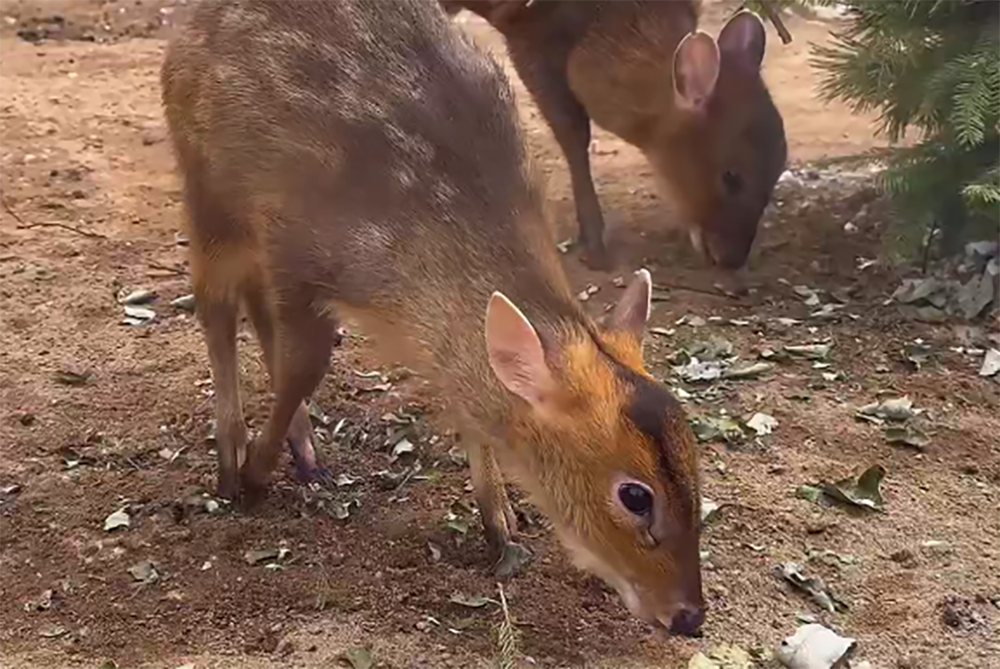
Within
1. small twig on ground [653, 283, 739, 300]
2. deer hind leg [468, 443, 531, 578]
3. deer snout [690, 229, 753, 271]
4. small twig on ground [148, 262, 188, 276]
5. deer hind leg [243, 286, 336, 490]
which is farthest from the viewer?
deer snout [690, 229, 753, 271]

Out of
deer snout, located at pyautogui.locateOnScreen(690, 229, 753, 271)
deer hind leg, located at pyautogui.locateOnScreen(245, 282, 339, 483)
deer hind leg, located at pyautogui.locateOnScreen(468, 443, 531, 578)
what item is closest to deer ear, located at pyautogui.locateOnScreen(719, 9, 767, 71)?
deer snout, located at pyautogui.locateOnScreen(690, 229, 753, 271)

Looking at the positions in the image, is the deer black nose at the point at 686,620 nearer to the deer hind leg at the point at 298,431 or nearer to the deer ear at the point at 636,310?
the deer ear at the point at 636,310

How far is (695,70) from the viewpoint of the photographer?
19.2 feet

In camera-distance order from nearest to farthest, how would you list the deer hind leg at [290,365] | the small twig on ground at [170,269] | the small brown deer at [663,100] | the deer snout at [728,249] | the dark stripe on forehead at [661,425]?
the dark stripe on forehead at [661,425] → the deer hind leg at [290,365] → the small twig on ground at [170,269] → the small brown deer at [663,100] → the deer snout at [728,249]

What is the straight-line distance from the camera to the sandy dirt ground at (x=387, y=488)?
3646 millimetres

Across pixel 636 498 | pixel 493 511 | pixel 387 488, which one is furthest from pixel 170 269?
pixel 636 498

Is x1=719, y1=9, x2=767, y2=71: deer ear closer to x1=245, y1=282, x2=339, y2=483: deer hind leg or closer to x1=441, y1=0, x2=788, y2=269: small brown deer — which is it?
x1=441, y1=0, x2=788, y2=269: small brown deer

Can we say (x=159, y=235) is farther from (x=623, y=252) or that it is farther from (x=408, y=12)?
(x=408, y=12)

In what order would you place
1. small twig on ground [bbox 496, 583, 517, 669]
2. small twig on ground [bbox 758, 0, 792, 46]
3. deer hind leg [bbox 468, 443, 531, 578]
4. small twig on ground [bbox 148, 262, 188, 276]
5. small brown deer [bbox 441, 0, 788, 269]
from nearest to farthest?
small twig on ground [bbox 496, 583, 517, 669] < deer hind leg [bbox 468, 443, 531, 578] < small twig on ground [bbox 758, 0, 792, 46] < small twig on ground [bbox 148, 262, 188, 276] < small brown deer [bbox 441, 0, 788, 269]

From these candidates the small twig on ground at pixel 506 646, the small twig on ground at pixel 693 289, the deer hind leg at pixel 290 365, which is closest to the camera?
the small twig on ground at pixel 506 646

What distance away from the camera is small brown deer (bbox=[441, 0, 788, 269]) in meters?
5.98

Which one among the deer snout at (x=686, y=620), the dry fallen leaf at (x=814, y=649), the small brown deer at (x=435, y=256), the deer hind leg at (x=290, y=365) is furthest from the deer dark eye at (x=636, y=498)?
the deer hind leg at (x=290, y=365)

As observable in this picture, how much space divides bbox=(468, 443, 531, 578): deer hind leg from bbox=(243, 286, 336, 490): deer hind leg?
491mm

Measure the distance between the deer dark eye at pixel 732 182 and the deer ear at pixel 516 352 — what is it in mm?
2894
